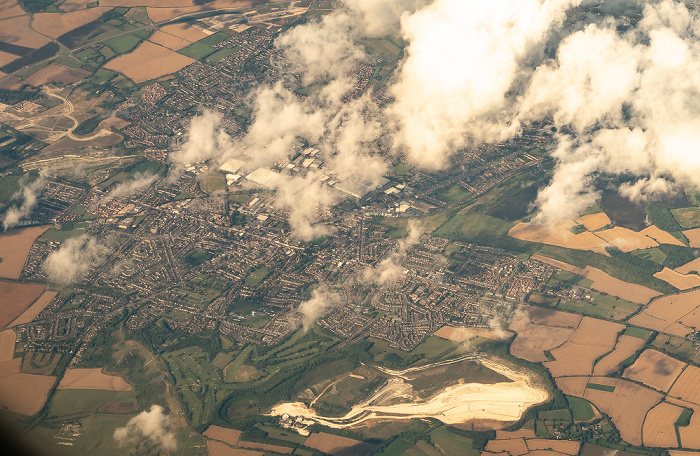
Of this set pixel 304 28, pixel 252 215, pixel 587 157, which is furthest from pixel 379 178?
pixel 304 28

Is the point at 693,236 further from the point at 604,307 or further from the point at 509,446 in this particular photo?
the point at 509,446

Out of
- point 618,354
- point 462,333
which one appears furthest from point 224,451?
point 618,354

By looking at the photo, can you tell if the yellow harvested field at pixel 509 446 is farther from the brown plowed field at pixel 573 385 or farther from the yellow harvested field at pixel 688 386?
the yellow harvested field at pixel 688 386

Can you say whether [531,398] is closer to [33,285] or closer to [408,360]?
[408,360]

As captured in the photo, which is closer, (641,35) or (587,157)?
(587,157)

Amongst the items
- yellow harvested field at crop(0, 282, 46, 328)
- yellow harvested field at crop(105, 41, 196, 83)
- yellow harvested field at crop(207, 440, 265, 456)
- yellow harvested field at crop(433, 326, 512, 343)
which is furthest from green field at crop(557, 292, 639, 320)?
yellow harvested field at crop(105, 41, 196, 83)

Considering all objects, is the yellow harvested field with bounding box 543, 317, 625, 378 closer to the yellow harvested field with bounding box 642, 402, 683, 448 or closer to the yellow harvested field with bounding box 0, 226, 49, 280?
the yellow harvested field with bounding box 642, 402, 683, 448
